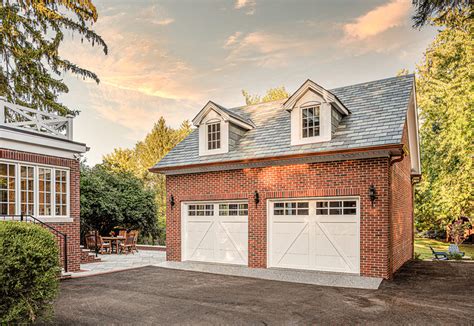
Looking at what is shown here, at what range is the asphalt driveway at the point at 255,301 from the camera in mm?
6277

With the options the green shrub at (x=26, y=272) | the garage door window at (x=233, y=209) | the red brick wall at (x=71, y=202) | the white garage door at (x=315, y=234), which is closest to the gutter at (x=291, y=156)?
the white garage door at (x=315, y=234)

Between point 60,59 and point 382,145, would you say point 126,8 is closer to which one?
point 60,59

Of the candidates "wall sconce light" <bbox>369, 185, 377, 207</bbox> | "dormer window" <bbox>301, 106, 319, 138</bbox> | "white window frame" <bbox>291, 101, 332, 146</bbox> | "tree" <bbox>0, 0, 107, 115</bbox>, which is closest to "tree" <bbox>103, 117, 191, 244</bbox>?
"tree" <bbox>0, 0, 107, 115</bbox>

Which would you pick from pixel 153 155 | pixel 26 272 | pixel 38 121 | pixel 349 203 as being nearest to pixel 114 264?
pixel 38 121

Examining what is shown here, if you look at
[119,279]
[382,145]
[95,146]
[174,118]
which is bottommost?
[119,279]

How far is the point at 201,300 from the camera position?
25.0ft

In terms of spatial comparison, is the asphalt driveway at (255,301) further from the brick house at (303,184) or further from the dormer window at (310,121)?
the dormer window at (310,121)

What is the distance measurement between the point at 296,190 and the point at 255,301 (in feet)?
13.3

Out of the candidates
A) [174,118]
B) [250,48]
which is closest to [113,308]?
[250,48]

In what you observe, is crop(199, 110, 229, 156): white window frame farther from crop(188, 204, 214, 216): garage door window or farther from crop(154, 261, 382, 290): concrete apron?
crop(154, 261, 382, 290): concrete apron

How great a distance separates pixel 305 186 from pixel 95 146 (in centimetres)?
3237

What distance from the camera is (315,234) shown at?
10258 millimetres

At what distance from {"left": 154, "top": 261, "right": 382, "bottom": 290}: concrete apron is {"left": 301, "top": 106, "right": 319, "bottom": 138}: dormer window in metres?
4.30

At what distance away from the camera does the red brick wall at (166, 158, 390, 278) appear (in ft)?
30.3
